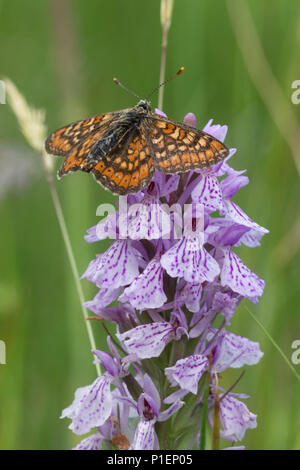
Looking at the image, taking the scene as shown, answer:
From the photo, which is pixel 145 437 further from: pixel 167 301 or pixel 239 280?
pixel 239 280

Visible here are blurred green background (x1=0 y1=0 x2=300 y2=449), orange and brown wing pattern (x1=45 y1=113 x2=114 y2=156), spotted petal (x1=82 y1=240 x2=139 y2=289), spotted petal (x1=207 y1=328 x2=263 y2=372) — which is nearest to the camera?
spotted petal (x1=82 y1=240 x2=139 y2=289)

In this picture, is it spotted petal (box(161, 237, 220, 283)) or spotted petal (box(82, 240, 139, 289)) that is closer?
spotted petal (box(161, 237, 220, 283))

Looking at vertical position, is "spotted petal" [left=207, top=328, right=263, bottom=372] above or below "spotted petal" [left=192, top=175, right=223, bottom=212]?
below

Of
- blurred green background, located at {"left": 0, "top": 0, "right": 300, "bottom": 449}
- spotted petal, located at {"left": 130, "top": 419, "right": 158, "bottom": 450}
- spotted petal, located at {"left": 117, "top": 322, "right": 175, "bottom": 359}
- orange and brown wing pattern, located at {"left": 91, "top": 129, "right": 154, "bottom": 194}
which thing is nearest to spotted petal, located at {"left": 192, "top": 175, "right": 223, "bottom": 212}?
orange and brown wing pattern, located at {"left": 91, "top": 129, "right": 154, "bottom": 194}

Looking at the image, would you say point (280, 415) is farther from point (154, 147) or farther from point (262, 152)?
point (154, 147)

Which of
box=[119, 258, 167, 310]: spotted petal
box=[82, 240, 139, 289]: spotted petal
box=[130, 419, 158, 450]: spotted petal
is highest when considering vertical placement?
box=[82, 240, 139, 289]: spotted petal

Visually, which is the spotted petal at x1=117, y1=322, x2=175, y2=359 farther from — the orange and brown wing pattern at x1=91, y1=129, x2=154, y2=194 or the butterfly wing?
the butterfly wing

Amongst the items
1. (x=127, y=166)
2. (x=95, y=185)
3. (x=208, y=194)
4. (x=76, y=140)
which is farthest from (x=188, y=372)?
(x=95, y=185)

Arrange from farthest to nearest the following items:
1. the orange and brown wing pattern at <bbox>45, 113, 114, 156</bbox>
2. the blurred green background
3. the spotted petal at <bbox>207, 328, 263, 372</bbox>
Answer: the blurred green background
the orange and brown wing pattern at <bbox>45, 113, 114, 156</bbox>
the spotted petal at <bbox>207, 328, 263, 372</bbox>

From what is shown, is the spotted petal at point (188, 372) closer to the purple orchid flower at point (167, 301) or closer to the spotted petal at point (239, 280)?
the purple orchid flower at point (167, 301)
